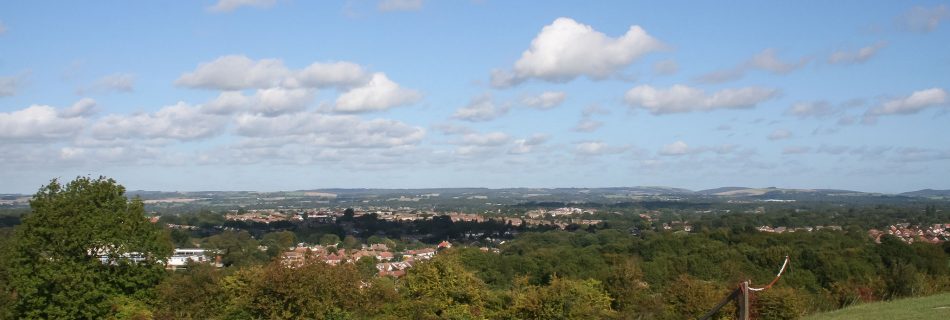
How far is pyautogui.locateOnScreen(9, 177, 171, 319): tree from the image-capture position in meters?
23.0

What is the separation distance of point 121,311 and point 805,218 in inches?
4623

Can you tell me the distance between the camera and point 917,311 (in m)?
28.0

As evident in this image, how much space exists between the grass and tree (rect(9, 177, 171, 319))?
2409 centimetres

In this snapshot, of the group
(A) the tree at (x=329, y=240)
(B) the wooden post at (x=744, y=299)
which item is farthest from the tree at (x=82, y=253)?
(A) the tree at (x=329, y=240)

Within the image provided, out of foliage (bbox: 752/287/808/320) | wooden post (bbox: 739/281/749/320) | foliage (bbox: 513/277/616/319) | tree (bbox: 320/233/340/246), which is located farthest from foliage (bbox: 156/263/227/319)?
tree (bbox: 320/233/340/246)

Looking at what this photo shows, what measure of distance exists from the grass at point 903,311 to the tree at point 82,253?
79.0 feet

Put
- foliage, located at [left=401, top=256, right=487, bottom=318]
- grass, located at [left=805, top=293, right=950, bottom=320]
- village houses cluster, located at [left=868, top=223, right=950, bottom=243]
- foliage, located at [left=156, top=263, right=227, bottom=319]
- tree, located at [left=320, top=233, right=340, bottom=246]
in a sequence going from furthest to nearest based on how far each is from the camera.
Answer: tree, located at [left=320, top=233, right=340, bottom=246], village houses cluster, located at [left=868, top=223, right=950, bottom=243], grass, located at [left=805, top=293, right=950, bottom=320], foliage, located at [left=401, top=256, right=487, bottom=318], foliage, located at [left=156, top=263, right=227, bottom=319]

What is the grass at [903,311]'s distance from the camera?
26409 mm

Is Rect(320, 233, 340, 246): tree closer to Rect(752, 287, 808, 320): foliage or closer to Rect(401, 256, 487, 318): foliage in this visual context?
Rect(401, 256, 487, 318): foliage

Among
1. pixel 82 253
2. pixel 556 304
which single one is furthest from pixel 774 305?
pixel 82 253

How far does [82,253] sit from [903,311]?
28193 mm

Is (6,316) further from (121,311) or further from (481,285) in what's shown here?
(481,285)

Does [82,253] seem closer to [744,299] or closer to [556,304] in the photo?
[556,304]

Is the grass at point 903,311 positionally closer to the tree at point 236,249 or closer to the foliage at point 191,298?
the foliage at point 191,298
